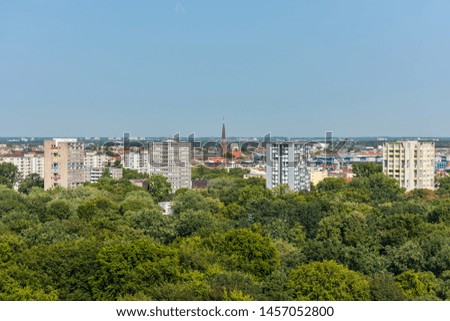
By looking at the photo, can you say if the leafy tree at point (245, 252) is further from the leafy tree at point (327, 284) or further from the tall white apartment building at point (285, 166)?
the tall white apartment building at point (285, 166)

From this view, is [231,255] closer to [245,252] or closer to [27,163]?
[245,252]

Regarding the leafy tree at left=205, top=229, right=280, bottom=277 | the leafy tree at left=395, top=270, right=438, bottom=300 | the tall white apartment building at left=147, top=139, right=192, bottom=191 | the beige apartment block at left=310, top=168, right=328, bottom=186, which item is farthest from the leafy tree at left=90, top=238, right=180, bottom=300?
the beige apartment block at left=310, top=168, right=328, bottom=186

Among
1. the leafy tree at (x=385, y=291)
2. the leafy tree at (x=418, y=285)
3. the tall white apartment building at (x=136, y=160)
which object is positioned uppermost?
the tall white apartment building at (x=136, y=160)

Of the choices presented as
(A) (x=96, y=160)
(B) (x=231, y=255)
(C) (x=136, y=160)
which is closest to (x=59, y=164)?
(A) (x=96, y=160)

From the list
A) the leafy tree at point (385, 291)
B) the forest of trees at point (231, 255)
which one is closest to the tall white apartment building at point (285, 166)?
the forest of trees at point (231, 255)
